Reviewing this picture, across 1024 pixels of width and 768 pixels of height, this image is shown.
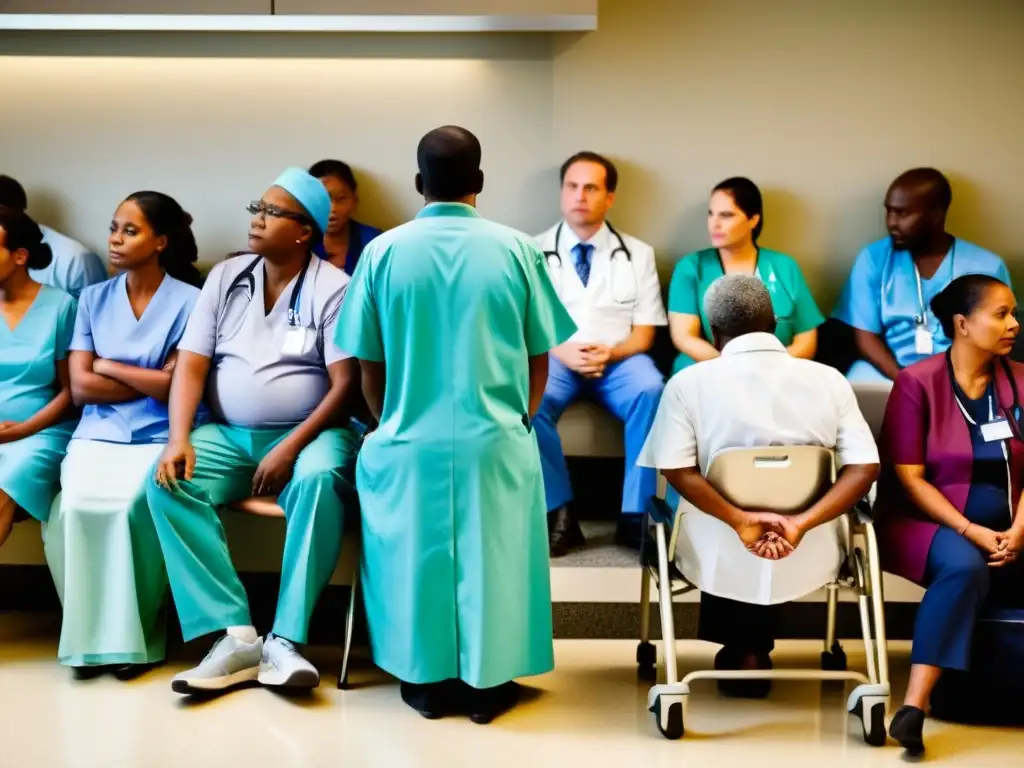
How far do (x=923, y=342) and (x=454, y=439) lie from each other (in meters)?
2.31

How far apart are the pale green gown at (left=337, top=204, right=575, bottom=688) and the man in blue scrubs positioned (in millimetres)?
1990

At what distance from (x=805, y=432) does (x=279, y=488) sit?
61.6 inches

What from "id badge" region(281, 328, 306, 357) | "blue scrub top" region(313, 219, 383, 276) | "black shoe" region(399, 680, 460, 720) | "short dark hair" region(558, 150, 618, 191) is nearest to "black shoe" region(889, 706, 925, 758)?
"black shoe" region(399, 680, 460, 720)

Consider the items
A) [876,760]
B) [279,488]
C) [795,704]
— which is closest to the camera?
[876,760]

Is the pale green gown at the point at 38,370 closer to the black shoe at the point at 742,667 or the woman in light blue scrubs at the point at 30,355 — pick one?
the woman in light blue scrubs at the point at 30,355

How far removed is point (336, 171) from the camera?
14.9ft

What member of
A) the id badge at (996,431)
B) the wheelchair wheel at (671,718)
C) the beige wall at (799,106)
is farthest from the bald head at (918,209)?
the wheelchair wheel at (671,718)

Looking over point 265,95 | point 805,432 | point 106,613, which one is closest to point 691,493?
point 805,432

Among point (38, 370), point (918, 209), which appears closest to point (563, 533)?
point (38, 370)

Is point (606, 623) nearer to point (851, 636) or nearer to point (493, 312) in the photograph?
point (851, 636)

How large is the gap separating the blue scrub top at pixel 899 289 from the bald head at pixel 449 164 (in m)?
2.17

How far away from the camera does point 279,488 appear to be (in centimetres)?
337

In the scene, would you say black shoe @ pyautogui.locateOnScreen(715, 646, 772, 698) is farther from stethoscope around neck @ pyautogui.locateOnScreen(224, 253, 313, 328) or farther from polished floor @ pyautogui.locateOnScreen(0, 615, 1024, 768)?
stethoscope around neck @ pyautogui.locateOnScreen(224, 253, 313, 328)

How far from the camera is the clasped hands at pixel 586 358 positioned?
4.14 m
